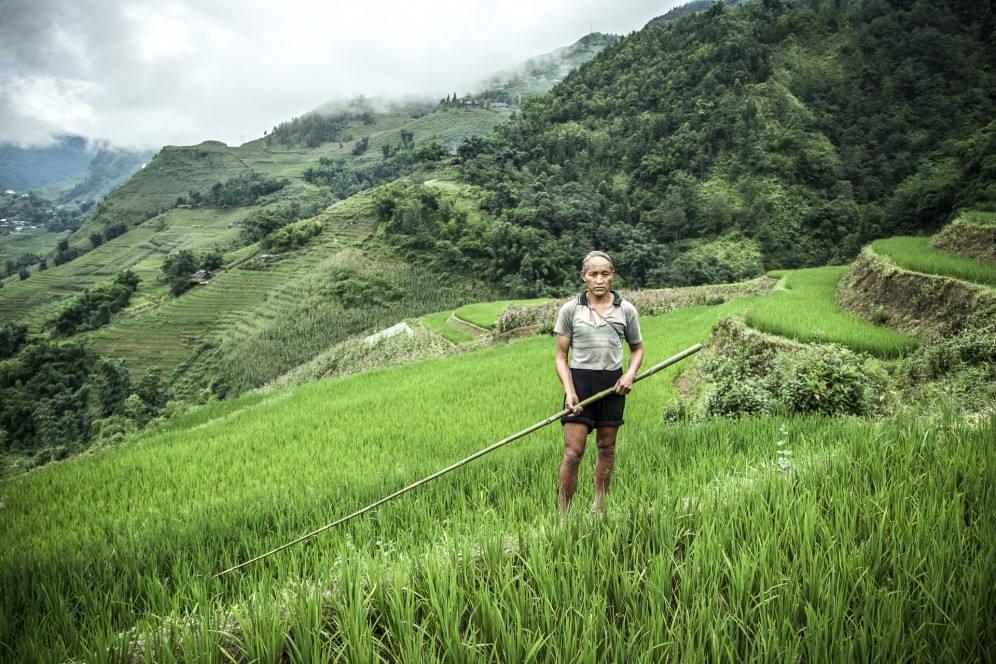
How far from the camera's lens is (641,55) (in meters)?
62.4

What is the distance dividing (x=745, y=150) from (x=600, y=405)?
5369cm

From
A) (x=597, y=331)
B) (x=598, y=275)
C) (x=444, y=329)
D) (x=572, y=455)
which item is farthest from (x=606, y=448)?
(x=444, y=329)

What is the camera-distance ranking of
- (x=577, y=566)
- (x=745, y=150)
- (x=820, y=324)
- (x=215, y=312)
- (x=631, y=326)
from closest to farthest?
(x=577, y=566) → (x=631, y=326) → (x=820, y=324) → (x=215, y=312) → (x=745, y=150)

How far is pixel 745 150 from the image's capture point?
1810 inches

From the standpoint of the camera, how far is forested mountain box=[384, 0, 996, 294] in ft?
129

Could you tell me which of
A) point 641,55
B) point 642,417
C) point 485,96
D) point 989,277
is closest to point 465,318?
point 642,417

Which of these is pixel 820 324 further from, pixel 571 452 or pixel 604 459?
pixel 571 452

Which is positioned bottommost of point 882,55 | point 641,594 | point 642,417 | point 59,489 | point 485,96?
point 642,417

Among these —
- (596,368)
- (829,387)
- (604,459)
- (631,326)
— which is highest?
(631,326)

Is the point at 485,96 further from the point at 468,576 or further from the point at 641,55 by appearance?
the point at 468,576

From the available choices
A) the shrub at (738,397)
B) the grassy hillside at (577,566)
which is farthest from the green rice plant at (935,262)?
the grassy hillside at (577,566)

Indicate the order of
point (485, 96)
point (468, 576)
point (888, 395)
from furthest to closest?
point (485, 96)
point (888, 395)
point (468, 576)

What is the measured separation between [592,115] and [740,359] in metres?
63.3

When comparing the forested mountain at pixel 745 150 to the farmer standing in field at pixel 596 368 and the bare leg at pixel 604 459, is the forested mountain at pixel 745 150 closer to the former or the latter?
the farmer standing in field at pixel 596 368
